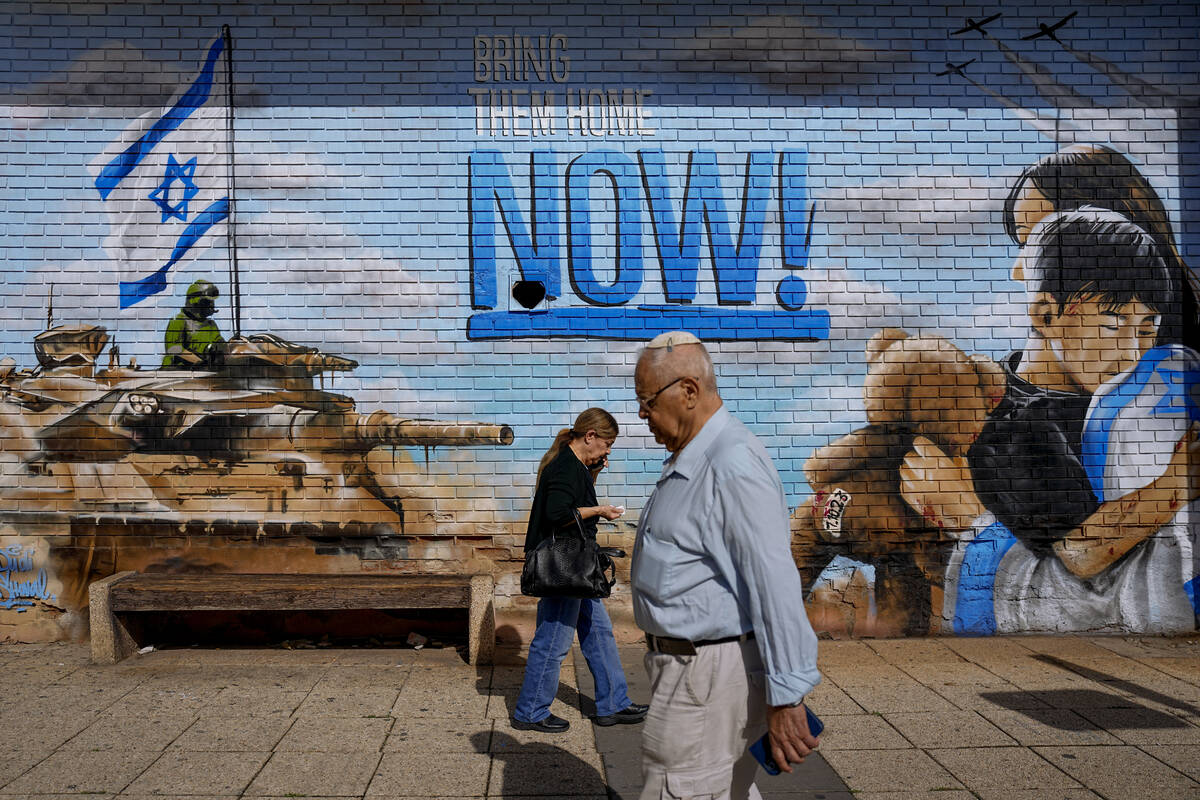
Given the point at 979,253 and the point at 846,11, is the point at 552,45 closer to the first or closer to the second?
the point at 846,11

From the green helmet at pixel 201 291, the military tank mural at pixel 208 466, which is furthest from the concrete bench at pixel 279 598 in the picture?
the green helmet at pixel 201 291

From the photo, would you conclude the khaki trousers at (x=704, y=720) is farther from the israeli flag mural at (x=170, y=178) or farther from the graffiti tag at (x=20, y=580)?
the graffiti tag at (x=20, y=580)

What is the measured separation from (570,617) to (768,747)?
→ 8.23 feet

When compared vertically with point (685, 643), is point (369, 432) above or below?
above

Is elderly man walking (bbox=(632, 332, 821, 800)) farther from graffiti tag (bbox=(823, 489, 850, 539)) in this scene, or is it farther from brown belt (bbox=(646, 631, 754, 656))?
graffiti tag (bbox=(823, 489, 850, 539))

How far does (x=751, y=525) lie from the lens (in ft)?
8.23

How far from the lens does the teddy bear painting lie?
6824mm

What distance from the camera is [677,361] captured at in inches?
109

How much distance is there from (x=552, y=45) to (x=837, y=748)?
17.1ft

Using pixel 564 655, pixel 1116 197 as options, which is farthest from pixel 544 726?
pixel 1116 197

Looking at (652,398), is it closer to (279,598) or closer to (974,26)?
(279,598)

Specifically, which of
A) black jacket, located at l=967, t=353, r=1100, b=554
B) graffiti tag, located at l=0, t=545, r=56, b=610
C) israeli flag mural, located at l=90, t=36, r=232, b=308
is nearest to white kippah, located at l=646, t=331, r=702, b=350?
black jacket, located at l=967, t=353, r=1100, b=554

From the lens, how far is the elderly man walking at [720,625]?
96.7 inches

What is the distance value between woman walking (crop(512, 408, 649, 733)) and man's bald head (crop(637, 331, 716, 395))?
2198 mm
